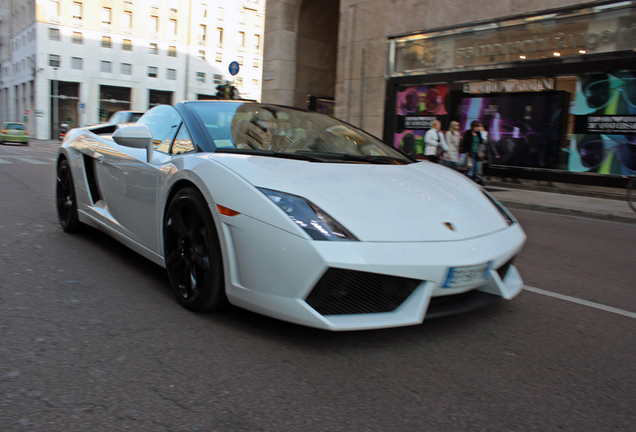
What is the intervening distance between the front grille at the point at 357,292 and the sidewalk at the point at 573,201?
25.1 feet

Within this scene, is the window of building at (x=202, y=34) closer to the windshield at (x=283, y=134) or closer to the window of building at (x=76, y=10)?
the window of building at (x=76, y=10)

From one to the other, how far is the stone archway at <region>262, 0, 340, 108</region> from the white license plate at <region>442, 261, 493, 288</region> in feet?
62.0

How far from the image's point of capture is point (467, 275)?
102 inches

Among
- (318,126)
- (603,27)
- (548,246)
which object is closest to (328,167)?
(318,126)

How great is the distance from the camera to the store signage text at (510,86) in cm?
1376

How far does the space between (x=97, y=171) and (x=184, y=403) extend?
2.84 m

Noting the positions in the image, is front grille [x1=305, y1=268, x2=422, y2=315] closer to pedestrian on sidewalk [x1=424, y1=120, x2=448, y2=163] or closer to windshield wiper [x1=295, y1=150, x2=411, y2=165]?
windshield wiper [x1=295, y1=150, x2=411, y2=165]

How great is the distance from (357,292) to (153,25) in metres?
58.2

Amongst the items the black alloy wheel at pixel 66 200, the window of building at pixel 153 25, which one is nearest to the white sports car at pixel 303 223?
the black alloy wheel at pixel 66 200

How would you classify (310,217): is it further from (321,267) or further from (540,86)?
(540,86)

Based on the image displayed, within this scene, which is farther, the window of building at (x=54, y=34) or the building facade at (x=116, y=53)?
the building facade at (x=116, y=53)

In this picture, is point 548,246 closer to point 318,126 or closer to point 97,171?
point 318,126

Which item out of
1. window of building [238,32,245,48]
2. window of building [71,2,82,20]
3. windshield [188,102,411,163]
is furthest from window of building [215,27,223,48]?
windshield [188,102,411,163]

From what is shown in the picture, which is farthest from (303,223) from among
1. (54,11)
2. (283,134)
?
(54,11)
